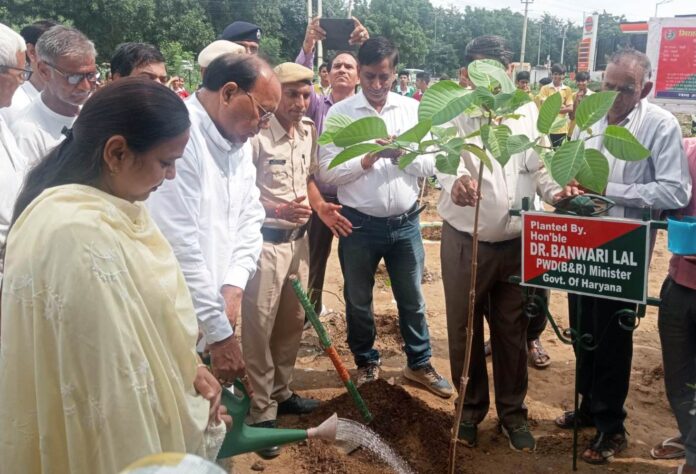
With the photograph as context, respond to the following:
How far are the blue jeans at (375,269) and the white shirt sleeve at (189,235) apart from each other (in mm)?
1530

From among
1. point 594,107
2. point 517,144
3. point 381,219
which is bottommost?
point 381,219

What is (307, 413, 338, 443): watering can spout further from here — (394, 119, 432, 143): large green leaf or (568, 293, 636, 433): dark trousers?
(568, 293, 636, 433): dark trousers

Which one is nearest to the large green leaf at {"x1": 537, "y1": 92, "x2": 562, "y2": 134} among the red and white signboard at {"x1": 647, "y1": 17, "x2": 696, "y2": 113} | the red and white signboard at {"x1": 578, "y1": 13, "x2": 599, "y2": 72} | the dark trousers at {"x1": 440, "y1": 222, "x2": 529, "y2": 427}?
the dark trousers at {"x1": 440, "y1": 222, "x2": 529, "y2": 427}

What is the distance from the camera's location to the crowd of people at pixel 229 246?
51.5 inches

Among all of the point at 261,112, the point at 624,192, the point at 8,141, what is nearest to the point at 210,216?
the point at 261,112

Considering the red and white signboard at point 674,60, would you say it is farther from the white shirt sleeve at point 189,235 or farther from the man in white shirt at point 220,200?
the white shirt sleeve at point 189,235

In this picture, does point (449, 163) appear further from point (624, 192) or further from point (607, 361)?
point (607, 361)

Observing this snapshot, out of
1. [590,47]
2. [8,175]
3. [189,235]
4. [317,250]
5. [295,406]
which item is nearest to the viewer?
[189,235]

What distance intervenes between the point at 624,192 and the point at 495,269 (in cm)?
71

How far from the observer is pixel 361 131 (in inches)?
68.1

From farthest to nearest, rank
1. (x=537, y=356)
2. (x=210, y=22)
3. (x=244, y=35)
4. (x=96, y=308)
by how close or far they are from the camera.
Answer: (x=210, y=22), (x=244, y=35), (x=537, y=356), (x=96, y=308)

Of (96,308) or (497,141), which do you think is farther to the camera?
(497,141)

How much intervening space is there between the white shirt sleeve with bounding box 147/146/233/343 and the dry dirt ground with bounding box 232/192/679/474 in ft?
3.98

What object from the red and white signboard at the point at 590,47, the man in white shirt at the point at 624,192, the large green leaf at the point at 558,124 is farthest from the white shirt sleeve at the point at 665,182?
the red and white signboard at the point at 590,47
